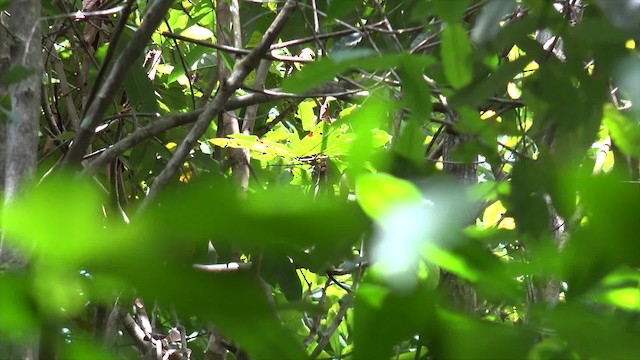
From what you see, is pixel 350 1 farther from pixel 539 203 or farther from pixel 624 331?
pixel 624 331

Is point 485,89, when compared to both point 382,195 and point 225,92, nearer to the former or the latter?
point 382,195

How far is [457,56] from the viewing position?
1.70ft

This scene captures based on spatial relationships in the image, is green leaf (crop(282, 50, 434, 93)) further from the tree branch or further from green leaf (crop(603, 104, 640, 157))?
the tree branch

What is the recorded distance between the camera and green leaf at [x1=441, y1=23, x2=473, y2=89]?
1.69ft

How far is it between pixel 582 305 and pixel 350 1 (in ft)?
1.40

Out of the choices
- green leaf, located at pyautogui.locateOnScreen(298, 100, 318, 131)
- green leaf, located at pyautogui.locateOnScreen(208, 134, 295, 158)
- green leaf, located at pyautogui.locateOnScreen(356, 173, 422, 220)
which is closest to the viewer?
green leaf, located at pyautogui.locateOnScreen(356, 173, 422, 220)

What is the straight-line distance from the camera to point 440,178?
399mm

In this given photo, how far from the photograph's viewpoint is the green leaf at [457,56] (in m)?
0.51

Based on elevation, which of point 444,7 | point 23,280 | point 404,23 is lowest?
point 23,280

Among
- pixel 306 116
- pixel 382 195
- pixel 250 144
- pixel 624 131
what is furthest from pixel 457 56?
pixel 306 116

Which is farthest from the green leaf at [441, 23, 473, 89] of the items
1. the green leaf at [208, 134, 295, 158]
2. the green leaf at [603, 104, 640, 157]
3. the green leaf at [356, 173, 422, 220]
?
the green leaf at [208, 134, 295, 158]

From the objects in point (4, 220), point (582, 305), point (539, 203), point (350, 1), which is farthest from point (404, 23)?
point (4, 220)

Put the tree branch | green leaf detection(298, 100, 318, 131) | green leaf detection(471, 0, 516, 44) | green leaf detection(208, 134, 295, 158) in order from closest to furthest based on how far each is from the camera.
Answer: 1. green leaf detection(471, 0, 516, 44)
2. the tree branch
3. green leaf detection(208, 134, 295, 158)
4. green leaf detection(298, 100, 318, 131)

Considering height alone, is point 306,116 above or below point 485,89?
above
